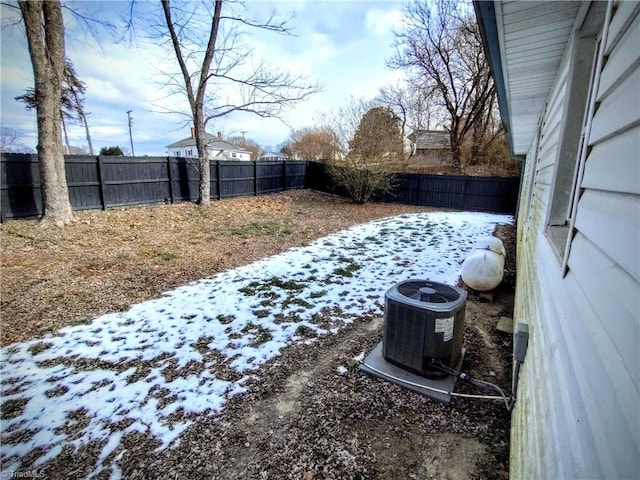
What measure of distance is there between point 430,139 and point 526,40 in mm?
18951

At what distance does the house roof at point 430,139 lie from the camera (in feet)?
62.7

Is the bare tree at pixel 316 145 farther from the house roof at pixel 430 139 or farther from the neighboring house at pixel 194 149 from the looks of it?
the neighboring house at pixel 194 149

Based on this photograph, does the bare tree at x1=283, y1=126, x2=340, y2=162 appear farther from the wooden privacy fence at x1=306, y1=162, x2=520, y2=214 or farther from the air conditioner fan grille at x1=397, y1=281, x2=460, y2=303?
the air conditioner fan grille at x1=397, y1=281, x2=460, y2=303

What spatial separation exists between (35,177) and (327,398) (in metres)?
8.36

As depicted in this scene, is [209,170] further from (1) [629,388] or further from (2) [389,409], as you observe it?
(1) [629,388]

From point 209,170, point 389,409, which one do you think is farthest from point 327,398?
point 209,170

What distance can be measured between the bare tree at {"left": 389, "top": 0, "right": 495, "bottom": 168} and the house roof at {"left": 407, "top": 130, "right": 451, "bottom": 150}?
1463mm

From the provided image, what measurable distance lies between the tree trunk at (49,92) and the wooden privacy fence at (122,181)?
75cm

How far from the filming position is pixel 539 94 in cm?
386

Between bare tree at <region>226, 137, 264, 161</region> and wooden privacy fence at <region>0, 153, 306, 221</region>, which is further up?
bare tree at <region>226, 137, 264, 161</region>

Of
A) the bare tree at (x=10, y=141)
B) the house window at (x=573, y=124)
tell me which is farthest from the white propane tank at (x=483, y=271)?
the bare tree at (x=10, y=141)

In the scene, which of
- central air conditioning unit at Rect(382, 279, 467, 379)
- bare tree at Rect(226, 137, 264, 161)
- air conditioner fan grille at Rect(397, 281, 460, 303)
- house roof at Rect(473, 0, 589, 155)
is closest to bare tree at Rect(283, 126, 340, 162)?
house roof at Rect(473, 0, 589, 155)

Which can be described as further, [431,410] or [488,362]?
[488,362]

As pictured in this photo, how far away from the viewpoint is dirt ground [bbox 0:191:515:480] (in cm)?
194
